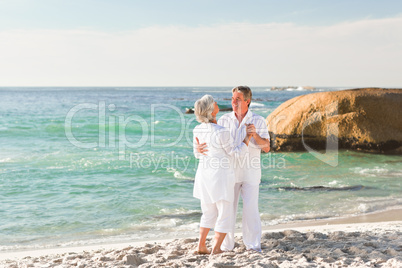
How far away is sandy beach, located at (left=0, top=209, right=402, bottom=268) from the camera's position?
158 inches

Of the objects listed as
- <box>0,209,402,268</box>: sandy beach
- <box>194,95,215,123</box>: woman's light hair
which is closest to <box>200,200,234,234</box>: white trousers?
<box>0,209,402,268</box>: sandy beach

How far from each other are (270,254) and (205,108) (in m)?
1.74

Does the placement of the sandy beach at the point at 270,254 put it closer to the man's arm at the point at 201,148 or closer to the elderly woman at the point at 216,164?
the elderly woman at the point at 216,164

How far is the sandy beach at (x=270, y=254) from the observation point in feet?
13.2

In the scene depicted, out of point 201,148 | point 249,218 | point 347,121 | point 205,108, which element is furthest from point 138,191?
point 347,121

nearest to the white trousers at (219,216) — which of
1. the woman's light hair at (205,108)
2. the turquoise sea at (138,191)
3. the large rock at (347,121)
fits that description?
the woman's light hair at (205,108)

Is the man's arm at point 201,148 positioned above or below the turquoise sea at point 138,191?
above

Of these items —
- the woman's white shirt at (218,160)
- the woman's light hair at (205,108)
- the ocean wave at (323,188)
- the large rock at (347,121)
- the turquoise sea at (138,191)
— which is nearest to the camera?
the woman's light hair at (205,108)

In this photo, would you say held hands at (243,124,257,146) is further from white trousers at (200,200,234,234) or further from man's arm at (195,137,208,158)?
white trousers at (200,200,234,234)

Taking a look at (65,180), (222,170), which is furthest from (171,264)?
(65,180)

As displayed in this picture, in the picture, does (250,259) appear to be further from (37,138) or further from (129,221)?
(37,138)

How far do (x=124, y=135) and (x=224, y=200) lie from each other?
51.9 ft

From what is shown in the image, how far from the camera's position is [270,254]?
4.26 meters

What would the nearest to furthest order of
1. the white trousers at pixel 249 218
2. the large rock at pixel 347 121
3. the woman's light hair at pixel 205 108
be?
the woman's light hair at pixel 205 108
the white trousers at pixel 249 218
the large rock at pixel 347 121
